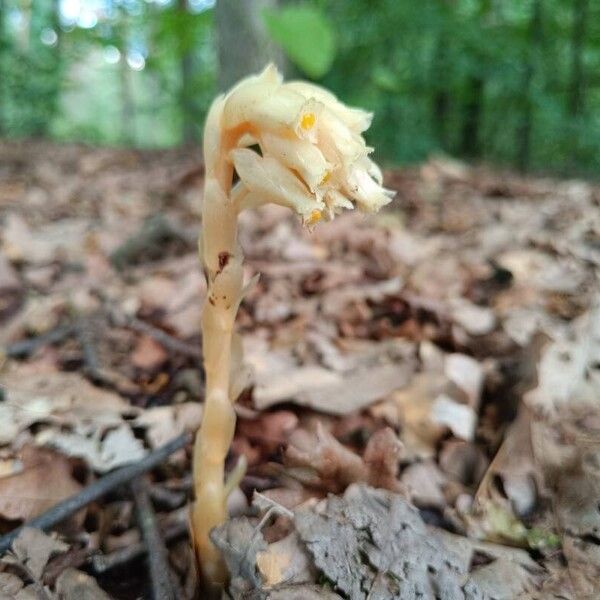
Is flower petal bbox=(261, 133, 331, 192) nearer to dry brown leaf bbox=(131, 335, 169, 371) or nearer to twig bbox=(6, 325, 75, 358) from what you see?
dry brown leaf bbox=(131, 335, 169, 371)

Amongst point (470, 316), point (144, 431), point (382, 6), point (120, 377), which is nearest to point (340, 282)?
point (470, 316)

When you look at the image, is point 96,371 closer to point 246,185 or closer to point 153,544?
point 153,544

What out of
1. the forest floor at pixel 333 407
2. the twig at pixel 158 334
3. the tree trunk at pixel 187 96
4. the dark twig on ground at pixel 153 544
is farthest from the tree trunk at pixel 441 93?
the dark twig on ground at pixel 153 544

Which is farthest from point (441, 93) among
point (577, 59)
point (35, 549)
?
point (35, 549)

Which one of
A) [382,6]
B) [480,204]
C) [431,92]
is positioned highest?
[382,6]

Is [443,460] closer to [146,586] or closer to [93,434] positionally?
[146,586]

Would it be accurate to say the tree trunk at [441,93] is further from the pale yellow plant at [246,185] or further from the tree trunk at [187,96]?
the pale yellow plant at [246,185]

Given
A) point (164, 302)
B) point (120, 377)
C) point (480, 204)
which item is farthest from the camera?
point (480, 204)
